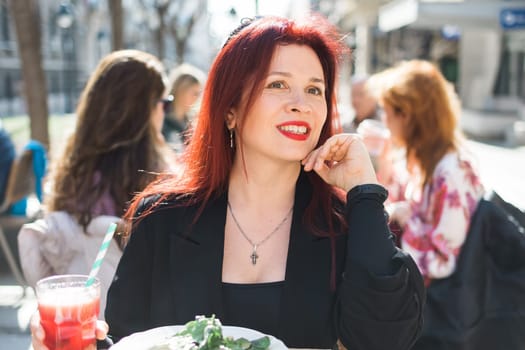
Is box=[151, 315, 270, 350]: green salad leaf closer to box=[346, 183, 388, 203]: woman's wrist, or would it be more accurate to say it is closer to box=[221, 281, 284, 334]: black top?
box=[221, 281, 284, 334]: black top

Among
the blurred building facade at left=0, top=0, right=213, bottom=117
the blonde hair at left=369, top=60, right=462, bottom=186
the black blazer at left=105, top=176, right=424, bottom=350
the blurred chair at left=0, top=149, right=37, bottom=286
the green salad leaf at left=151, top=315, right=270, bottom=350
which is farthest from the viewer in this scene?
the blurred building facade at left=0, top=0, right=213, bottom=117

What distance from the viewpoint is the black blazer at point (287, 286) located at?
1815 millimetres

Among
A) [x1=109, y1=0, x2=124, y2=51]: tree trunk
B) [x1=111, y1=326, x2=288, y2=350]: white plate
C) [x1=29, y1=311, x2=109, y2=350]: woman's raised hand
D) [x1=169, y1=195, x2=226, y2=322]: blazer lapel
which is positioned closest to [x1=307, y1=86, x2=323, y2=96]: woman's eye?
[x1=169, y1=195, x2=226, y2=322]: blazer lapel

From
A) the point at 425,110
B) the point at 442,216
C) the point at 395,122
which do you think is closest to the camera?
the point at 442,216

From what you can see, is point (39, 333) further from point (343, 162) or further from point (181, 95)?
point (181, 95)

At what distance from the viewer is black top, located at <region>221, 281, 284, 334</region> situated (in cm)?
199

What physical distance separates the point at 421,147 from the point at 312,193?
1.69 metres

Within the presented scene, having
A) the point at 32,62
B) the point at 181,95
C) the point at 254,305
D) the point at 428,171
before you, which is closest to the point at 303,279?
the point at 254,305

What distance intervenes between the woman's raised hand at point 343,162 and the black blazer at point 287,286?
0.40 ft

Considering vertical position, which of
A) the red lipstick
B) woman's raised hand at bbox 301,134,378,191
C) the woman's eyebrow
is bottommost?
woman's raised hand at bbox 301,134,378,191

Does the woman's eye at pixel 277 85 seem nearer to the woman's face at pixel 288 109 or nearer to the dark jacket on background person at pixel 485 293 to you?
the woman's face at pixel 288 109

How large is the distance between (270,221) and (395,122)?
2009mm

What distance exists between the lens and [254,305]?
2.01m

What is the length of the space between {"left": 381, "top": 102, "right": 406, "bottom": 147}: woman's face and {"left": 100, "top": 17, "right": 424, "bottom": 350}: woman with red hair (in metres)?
1.78
